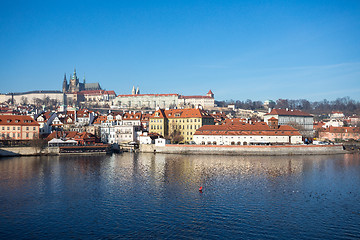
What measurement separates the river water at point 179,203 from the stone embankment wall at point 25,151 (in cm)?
1619

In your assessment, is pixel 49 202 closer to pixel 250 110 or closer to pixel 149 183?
pixel 149 183

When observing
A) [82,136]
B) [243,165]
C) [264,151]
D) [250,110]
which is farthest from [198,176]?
[250,110]

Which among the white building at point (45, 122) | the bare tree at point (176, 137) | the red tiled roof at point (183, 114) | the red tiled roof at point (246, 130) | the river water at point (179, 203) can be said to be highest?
the red tiled roof at point (183, 114)

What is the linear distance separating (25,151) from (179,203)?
40980mm

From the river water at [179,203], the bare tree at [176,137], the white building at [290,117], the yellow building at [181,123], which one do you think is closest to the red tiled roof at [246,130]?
the bare tree at [176,137]

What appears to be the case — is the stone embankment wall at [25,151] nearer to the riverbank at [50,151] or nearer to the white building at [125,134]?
the riverbank at [50,151]

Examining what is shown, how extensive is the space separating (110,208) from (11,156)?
39287 mm

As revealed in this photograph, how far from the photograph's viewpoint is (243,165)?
46469mm

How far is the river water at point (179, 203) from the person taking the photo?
21.2 m

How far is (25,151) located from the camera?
2338 inches

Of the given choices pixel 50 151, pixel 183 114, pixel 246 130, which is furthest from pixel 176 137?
pixel 50 151

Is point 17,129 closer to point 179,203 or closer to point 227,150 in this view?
point 227,150

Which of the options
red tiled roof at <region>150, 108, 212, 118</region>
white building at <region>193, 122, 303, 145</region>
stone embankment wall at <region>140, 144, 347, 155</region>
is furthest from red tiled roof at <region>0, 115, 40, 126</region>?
white building at <region>193, 122, 303, 145</region>

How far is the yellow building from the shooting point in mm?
76125
